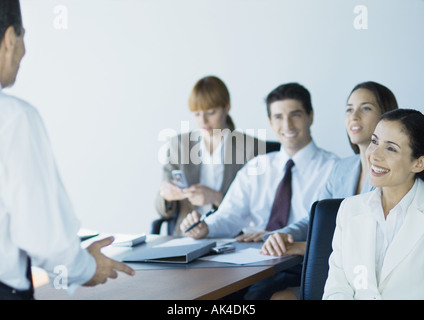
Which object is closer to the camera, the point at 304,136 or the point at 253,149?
the point at 304,136

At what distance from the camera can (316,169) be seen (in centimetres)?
273

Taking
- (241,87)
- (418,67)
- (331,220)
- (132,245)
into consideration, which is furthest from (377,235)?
(241,87)

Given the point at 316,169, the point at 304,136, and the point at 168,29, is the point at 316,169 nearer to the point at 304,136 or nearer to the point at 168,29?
the point at 304,136

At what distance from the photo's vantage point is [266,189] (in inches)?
111

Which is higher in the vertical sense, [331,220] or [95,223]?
[331,220]

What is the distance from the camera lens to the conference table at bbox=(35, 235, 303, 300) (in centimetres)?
157

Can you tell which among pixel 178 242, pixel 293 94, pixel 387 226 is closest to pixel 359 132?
pixel 293 94

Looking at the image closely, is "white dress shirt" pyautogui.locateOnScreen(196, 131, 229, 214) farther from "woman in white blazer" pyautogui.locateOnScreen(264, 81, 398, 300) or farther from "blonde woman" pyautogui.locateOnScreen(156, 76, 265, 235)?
"woman in white blazer" pyautogui.locateOnScreen(264, 81, 398, 300)

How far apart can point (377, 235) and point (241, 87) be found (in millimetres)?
2026

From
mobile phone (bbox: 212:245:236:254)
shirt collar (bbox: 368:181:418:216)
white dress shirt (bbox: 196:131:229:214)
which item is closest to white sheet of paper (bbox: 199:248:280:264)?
mobile phone (bbox: 212:245:236:254)

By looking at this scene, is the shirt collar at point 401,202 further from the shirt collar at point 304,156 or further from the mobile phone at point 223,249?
the shirt collar at point 304,156

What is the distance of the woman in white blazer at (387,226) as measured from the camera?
5.17ft

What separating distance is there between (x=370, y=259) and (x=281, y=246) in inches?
19.2

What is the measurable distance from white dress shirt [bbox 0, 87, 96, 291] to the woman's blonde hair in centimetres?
211
